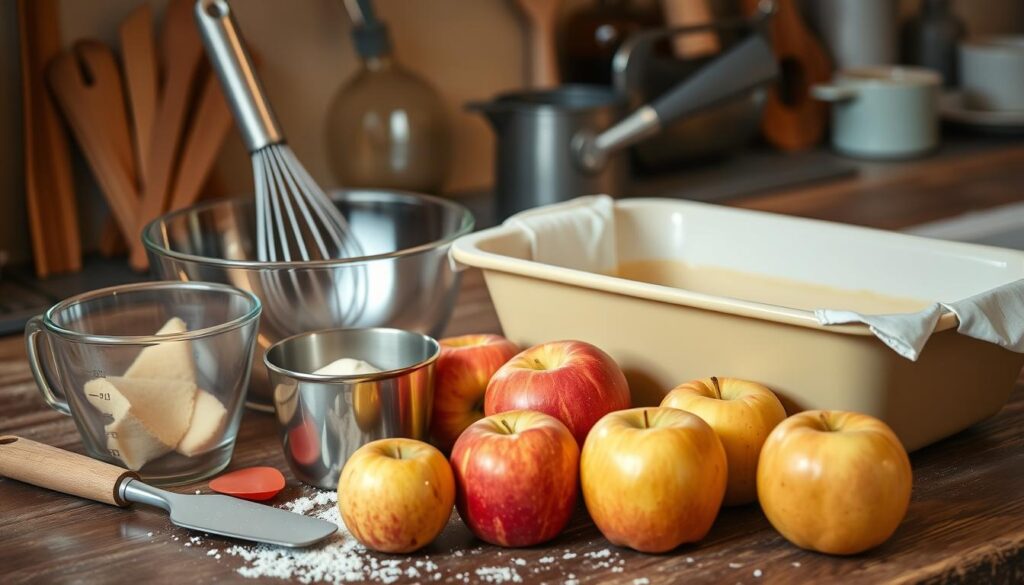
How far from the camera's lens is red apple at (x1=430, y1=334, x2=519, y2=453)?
0.77 metres

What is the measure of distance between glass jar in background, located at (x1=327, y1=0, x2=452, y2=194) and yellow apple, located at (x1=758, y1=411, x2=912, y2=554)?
82 cm

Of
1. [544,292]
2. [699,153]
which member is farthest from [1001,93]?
[544,292]

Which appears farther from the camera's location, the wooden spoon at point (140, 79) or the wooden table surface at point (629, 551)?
the wooden spoon at point (140, 79)

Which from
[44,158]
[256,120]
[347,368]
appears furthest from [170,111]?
[347,368]

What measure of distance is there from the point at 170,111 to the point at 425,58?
39 centimetres

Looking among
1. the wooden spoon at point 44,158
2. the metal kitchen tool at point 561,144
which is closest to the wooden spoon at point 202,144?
the wooden spoon at point 44,158

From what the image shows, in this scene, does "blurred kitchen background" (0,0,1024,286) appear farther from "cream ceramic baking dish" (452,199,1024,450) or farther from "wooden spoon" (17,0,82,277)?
"cream ceramic baking dish" (452,199,1024,450)

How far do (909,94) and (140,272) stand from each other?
1.01 m

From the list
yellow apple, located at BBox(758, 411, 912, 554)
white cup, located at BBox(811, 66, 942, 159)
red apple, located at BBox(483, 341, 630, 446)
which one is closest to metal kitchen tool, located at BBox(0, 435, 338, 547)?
red apple, located at BBox(483, 341, 630, 446)

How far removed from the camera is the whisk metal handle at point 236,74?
2.91 ft

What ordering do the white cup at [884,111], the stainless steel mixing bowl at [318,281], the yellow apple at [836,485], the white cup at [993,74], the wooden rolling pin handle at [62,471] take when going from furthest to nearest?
the white cup at [993,74] → the white cup at [884,111] → the stainless steel mixing bowl at [318,281] → the wooden rolling pin handle at [62,471] → the yellow apple at [836,485]

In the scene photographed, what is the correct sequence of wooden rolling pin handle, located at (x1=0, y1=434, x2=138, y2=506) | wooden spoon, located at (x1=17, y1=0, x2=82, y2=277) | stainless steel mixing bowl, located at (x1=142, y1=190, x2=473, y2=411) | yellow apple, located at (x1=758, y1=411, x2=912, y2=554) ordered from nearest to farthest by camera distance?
1. yellow apple, located at (x1=758, y1=411, x2=912, y2=554)
2. wooden rolling pin handle, located at (x1=0, y1=434, x2=138, y2=506)
3. stainless steel mixing bowl, located at (x1=142, y1=190, x2=473, y2=411)
4. wooden spoon, located at (x1=17, y1=0, x2=82, y2=277)

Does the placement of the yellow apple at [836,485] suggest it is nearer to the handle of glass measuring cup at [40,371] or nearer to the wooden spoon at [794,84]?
the handle of glass measuring cup at [40,371]

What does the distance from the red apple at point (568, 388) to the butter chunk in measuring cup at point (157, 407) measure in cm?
17
